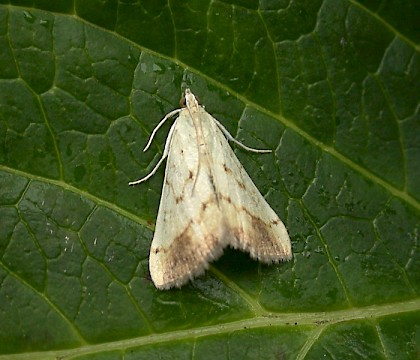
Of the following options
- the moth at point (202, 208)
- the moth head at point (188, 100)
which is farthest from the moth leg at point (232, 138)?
the moth head at point (188, 100)

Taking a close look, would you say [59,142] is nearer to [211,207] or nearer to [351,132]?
[211,207]

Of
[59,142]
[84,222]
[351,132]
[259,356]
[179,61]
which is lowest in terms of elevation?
[259,356]

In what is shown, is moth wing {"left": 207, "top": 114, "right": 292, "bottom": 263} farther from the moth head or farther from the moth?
the moth head

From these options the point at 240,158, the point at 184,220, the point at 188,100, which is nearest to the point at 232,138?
the point at 240,158

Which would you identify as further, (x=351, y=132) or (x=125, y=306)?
(x=351, y=132)

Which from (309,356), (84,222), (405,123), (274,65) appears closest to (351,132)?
(405,123)

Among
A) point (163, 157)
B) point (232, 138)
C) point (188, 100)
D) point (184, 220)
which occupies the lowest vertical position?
point (184, 220)

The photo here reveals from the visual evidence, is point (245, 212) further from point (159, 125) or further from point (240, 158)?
point (159, 125)
